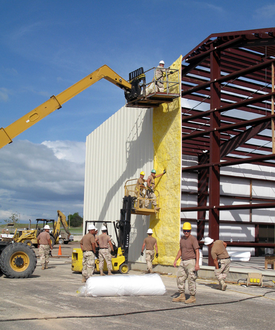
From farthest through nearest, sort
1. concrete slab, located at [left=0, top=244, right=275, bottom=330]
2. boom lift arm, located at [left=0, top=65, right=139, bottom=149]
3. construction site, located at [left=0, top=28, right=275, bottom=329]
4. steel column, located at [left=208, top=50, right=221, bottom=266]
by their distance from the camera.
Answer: steel column, located at [left=208, top=50, right=221, bottom=266]
boom lift arm, located at [left=0, top=65, right=139, bottom=149]
construction site, located at [left=0, top=28, right=275, bottom=329]
concrete slab, located at [left=0, top=244, right=275, bottom=330]

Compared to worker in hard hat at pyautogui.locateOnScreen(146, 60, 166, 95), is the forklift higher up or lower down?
lower down

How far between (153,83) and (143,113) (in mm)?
2163

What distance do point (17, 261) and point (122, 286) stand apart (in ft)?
15.3

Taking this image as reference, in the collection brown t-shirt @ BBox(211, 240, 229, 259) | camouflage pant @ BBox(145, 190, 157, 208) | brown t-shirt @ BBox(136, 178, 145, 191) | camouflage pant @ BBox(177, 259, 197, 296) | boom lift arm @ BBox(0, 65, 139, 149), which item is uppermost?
boom lift arm @ BBox(0, 65, 139, 149)

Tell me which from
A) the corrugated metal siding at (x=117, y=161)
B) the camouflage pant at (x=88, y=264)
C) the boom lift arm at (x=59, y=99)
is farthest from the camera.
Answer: the corrugated metal siding at (x=117, y=161)

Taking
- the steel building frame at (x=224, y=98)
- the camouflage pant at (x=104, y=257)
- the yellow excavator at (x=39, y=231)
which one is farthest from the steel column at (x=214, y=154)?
the yellow excavator at (x=39, y=231)

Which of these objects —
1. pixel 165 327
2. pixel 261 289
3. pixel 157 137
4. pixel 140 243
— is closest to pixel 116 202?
pixel 140 243

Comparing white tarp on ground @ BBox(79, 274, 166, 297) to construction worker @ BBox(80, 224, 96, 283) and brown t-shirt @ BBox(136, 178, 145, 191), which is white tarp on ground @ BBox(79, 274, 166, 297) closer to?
construction worker @ BBox(80, 224, 96, 283)

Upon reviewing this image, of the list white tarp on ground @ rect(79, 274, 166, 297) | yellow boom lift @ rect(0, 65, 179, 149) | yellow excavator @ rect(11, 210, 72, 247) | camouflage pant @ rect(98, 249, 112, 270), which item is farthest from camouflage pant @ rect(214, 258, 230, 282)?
yellow excavator @ rect(11, 210, 72, 247)

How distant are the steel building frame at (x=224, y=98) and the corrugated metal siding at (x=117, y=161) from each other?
213cm

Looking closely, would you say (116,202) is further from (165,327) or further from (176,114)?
(165,327)

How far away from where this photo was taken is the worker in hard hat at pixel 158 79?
53.2 ft

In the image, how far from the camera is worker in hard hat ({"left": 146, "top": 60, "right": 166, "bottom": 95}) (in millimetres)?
16219

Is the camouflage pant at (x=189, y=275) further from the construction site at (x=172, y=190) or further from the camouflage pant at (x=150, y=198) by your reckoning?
the camouflage pant at (x=150, y=198)
